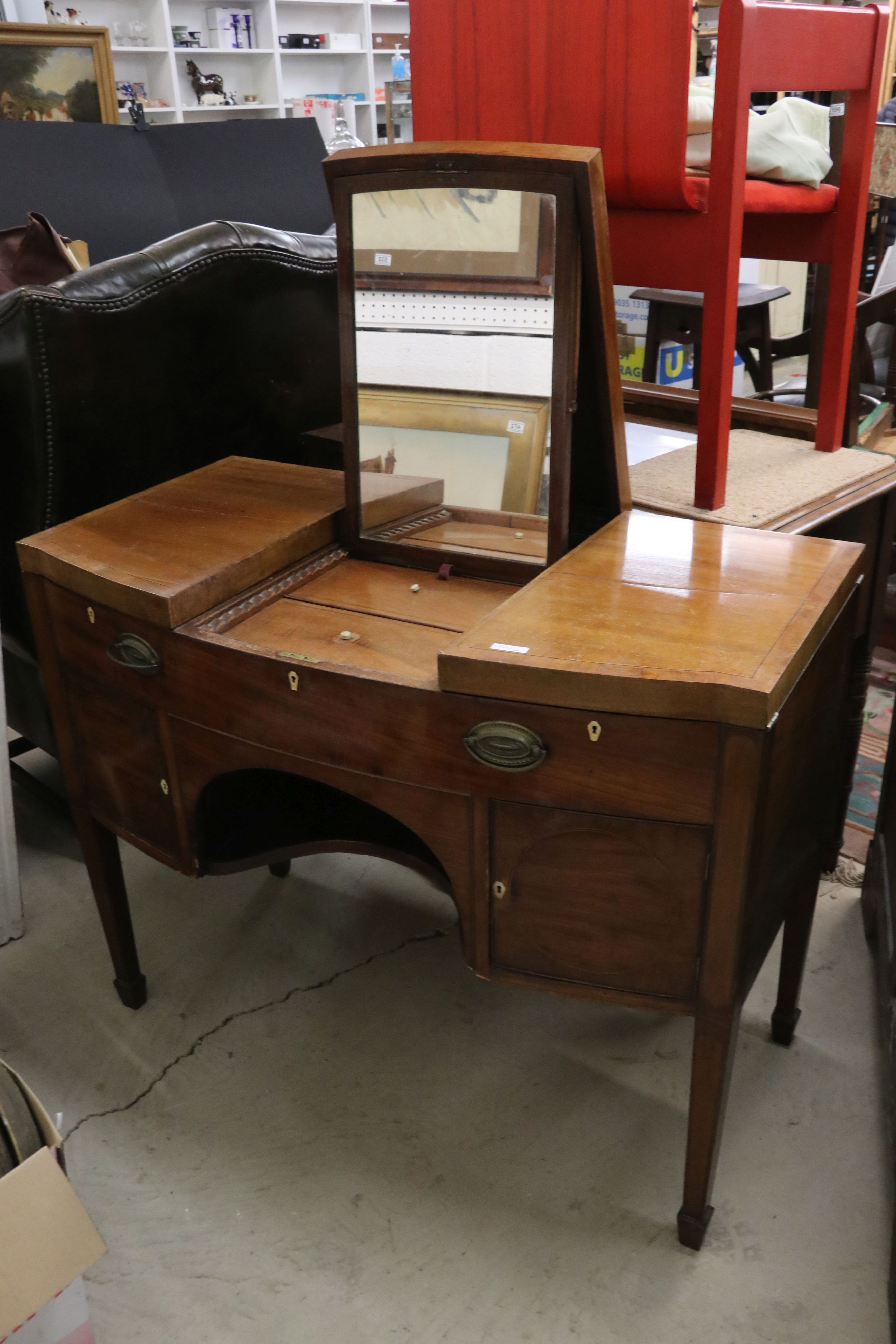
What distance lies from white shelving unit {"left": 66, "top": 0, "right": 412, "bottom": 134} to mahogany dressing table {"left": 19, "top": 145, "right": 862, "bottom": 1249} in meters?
5.59

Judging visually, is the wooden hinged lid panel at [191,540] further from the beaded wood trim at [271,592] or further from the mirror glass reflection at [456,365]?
the mirror glass reflection at [456,365]

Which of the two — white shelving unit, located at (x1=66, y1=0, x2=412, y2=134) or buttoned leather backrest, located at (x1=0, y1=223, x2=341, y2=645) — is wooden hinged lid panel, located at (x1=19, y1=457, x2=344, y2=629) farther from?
white shelving unit, located at (x1=66, y1=0, x2=412, y2=134)

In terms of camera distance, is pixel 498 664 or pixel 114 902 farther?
pixel 114 902

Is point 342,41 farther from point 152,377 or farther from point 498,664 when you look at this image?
point 498,664

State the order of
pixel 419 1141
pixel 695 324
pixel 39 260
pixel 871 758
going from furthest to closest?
pixel 695 324, pixel 871 758, pixel 39 260, pixel 419 1141

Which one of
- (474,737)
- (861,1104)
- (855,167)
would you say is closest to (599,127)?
(855,167)

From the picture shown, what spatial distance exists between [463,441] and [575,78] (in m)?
0.66

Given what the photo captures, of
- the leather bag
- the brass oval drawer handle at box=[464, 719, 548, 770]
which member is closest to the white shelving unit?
the leather bag

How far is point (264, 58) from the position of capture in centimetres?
667

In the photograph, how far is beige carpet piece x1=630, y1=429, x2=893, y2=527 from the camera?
4.76 feet

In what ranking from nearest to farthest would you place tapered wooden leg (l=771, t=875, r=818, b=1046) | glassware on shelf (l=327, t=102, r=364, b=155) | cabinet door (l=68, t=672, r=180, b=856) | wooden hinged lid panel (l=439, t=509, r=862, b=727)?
wooden hinged lid panel (l=439, t=509, r=862, b=727)
cabinet door (l=68, t=672, r=180, b=856)
tapered wooden leg (l=771, t=875, r=818, b=1046)
glassware on shelf (l=327, t=102, r=364, b=155)

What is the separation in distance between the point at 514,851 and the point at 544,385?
0.51 m

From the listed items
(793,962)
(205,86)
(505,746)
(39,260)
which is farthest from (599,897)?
(205,86)

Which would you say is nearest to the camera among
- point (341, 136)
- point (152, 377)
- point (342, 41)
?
point (152, 377)
